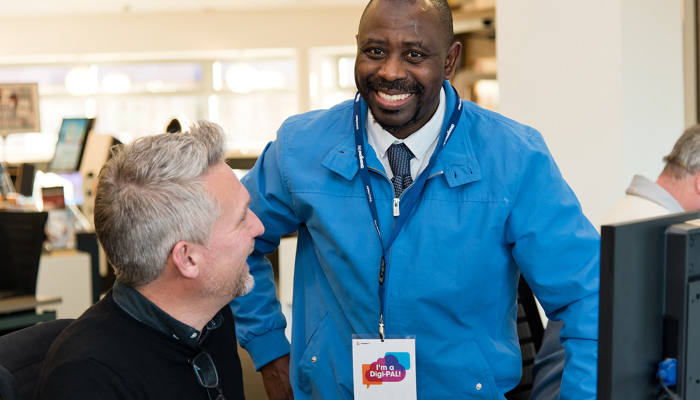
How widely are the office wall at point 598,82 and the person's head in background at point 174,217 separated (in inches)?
69.1

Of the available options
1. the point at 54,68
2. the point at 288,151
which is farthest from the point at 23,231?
the point at 54,68

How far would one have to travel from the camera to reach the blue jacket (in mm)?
1220

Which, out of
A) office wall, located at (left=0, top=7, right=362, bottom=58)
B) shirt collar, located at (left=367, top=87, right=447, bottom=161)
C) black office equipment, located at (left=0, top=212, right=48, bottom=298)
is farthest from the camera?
office wall, located at (left=0, top=7, right=362, bottom=58)

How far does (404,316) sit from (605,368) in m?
0.52

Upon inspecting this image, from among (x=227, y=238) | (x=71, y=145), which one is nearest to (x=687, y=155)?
(x=227, y=238)

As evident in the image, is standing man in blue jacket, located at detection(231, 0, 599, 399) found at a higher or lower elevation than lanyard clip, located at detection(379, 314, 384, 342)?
higher

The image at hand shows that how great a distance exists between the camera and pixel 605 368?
2.63 feet

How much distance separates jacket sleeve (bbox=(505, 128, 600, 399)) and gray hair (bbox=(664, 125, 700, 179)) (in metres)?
1.06

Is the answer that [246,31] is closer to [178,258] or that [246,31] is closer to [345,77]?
[345,77]

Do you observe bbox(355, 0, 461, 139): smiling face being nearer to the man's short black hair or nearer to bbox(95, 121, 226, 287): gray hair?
the man's short black hair

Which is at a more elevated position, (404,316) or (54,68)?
(54,68)

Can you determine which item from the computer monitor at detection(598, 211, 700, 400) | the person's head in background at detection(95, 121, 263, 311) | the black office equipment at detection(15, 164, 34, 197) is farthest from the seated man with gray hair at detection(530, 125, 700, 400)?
the black office equipment at detection(15, 164, 34, 197)

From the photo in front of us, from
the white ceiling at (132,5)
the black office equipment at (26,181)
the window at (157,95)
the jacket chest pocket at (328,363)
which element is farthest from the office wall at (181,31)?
the jacket chest pocket at (328,363)

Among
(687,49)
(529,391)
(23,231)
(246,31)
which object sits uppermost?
(246,31)
